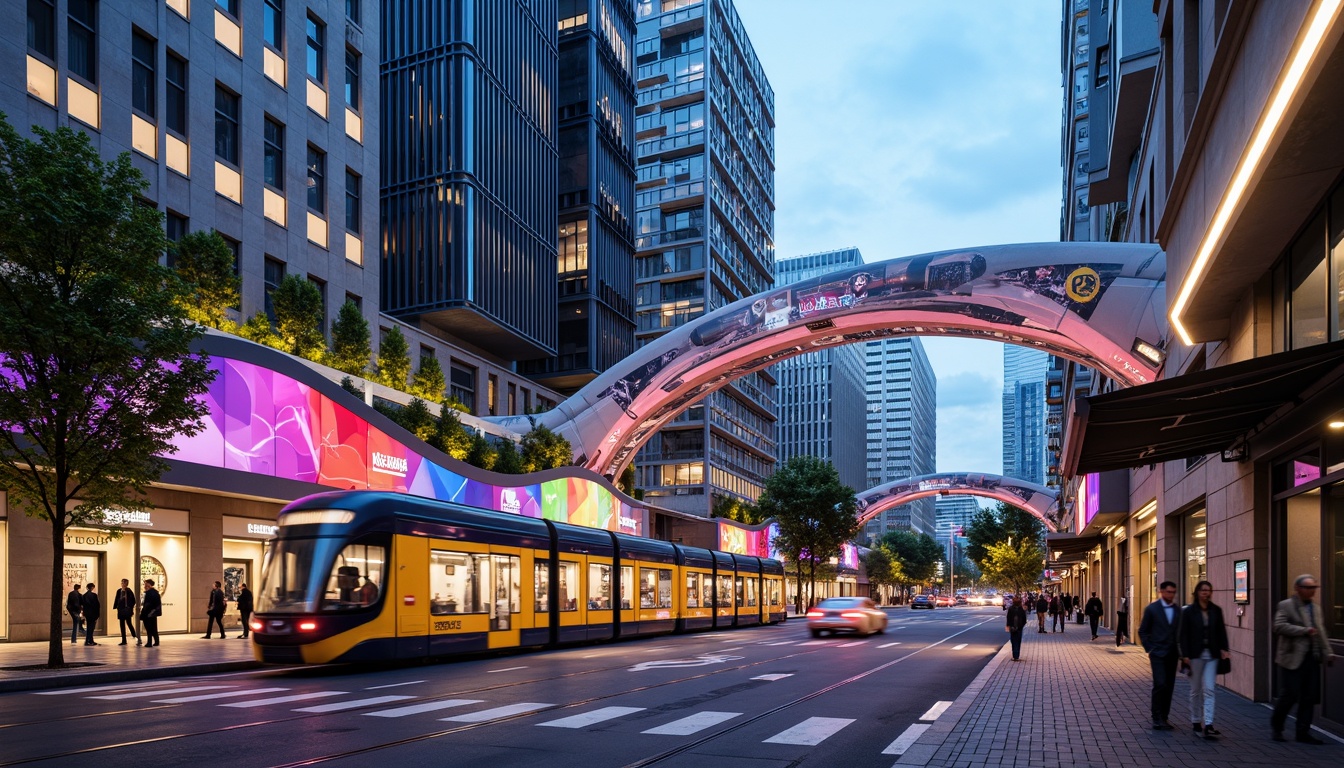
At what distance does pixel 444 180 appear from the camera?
56.8 meters

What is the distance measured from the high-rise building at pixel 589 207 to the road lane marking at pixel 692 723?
195ft

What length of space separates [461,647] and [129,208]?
10.8 m

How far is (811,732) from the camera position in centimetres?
1186

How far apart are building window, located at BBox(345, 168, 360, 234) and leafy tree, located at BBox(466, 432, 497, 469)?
10.3 metres

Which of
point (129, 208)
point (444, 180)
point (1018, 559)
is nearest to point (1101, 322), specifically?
point (129, 208)

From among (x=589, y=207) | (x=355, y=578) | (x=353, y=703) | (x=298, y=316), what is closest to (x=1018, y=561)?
(x=589, y=207)

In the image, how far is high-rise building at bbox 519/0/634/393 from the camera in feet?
244

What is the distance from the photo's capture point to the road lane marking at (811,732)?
11.2 m

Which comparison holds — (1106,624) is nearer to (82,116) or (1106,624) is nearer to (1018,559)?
(1018,559)

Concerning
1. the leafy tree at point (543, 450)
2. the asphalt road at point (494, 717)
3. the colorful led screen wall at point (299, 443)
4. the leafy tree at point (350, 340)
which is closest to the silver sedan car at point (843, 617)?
the colorful led screen wall at point (299, 443)

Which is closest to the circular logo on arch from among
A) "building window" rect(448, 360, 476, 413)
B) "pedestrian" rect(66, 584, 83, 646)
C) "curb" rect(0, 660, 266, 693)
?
"curb" rect(0, 660, 266, 693)

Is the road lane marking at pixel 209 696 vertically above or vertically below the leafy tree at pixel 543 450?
below

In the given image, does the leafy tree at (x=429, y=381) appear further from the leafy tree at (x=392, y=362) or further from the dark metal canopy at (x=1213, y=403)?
the dark metal canopy at (x=1213, y=403)

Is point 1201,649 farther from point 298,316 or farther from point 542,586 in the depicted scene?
point 298,316
